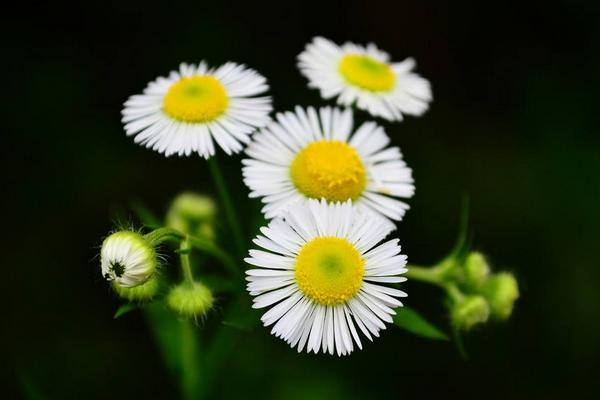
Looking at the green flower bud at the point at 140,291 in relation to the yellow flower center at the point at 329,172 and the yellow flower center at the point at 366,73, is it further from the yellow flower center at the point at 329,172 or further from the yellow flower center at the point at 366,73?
the yellow flower center at the point at 366,73

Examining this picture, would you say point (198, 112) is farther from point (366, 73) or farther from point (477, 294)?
point (477, 294)

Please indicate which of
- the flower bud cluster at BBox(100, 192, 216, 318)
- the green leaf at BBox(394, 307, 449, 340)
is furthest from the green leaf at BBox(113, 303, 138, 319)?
the green leaf at BBox(394, 307, 449, 340)

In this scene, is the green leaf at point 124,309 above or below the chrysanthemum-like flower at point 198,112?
below

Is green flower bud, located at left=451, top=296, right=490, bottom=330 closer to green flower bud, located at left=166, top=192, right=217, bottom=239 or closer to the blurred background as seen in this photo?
green flower bud, located at left=166, top=192, right=217, bottom=239

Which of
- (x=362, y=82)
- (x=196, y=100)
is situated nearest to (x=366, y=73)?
(x=362, y=82)

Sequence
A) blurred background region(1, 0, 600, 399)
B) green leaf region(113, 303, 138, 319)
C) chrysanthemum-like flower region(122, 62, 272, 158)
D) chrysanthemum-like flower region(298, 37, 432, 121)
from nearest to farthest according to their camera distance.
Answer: green leaf region(113, 303, 138, 319), chrysanthemum-like flower region(122, 62, 272, 158), chrysanthemum-like flower region(298, 37, 432, 121), blurred background region(1, 0, 600, 399)

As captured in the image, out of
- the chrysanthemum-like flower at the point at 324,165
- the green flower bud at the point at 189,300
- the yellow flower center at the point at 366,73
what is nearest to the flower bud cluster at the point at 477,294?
the chrysanthemum-like flower at the point at 324,165

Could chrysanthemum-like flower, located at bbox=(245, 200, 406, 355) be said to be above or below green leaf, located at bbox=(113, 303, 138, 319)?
above

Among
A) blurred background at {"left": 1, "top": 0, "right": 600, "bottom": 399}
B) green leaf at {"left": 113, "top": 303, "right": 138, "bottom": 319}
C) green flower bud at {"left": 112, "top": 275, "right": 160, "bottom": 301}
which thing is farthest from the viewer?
blurred background at {"left": 1, "top": 0, "right": 600, "bottom": 399}
